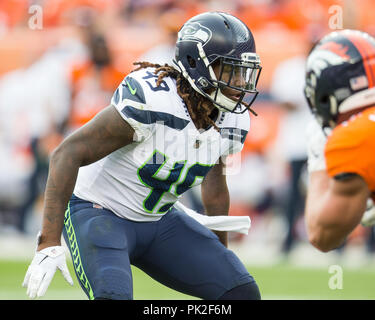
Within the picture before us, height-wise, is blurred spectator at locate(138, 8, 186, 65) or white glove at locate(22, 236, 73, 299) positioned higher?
blurred spectator at locate(138, 8, 186, 65)

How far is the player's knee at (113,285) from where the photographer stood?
3.07 metres

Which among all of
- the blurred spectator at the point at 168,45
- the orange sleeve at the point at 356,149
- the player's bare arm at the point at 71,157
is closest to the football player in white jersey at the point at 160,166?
the player's bare arm at the point at 71,157

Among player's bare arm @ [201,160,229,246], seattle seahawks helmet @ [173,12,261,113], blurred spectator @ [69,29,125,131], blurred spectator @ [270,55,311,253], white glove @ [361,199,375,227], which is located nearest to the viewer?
white glove @ [361,199,375,227]

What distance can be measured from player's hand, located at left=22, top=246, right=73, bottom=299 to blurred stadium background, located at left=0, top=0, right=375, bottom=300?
2893mm

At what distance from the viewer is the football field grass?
5520 millimetres

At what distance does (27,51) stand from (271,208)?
3.38m

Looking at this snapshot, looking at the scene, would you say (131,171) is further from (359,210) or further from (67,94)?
(67,94)

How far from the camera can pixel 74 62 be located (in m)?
7.54

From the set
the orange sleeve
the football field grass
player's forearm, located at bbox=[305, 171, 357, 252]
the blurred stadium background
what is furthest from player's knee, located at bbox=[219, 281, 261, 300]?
the blurred stadium background

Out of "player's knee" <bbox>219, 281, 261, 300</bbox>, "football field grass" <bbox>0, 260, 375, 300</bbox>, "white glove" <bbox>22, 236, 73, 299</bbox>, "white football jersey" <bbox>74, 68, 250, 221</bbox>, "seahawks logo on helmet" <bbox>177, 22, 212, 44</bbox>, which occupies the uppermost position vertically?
"seahawks logo on helmet" <bbox>177, 22, 212, 44</bbox>

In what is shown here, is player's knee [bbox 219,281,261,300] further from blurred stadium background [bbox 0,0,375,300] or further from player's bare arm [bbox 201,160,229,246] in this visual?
blurred stadium background [bbox 0,0,375,300]

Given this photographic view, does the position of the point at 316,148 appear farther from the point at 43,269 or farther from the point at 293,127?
the point at 293,127

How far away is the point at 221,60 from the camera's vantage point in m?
3.40
